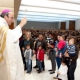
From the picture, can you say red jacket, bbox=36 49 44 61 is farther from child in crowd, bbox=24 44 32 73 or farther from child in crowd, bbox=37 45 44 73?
child in crowd, bbox=24 44 32 73

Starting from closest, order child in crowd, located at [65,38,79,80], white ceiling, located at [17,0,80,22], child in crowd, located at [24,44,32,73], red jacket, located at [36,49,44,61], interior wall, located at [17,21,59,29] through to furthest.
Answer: child in crowd, located at [65,38,79,80]
child in crowd, located at [24,44,32,73]
red jacket, located at [36,49,44,61]
white ceiling, located at [17,0,80,22]
interior wall, located at [17,21,59,29]

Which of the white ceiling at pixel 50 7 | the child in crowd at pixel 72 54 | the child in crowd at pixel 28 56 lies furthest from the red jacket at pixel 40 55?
the white ceiling at pixel 50 7

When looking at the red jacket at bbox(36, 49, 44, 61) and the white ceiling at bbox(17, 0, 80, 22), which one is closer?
the red jacket at bbox(36, 49, 44, 61)

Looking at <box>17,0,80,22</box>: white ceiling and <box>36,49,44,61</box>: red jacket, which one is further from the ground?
<box>17,0,80,22</box>: white ceiling

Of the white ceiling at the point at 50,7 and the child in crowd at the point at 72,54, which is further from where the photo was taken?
the white ceiling at the point at 50,7

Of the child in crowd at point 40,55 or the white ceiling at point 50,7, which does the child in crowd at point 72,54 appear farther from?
the white ceiling at point 50,7

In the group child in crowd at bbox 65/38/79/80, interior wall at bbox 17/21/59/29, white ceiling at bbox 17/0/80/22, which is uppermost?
white ceiling at bbox 17/0/80/22

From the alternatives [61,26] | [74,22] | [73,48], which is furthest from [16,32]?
[61,26]

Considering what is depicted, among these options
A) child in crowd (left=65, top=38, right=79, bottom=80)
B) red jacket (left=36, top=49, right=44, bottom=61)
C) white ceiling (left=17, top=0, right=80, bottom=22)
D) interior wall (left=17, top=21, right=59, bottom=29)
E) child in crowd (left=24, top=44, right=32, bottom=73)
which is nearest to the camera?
child in crowd (left=65, top=38, right=79, bottom=80)

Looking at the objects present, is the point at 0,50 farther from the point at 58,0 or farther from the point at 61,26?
the point at 61,26

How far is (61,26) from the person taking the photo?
30.5 meters

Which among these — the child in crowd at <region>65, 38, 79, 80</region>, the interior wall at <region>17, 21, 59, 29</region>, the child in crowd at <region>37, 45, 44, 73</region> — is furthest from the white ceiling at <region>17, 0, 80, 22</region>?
the interior wall at <region>17, 21, 59, 29</region>

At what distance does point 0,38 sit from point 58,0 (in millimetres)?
8247

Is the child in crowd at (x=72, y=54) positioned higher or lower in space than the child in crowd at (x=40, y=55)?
higher
